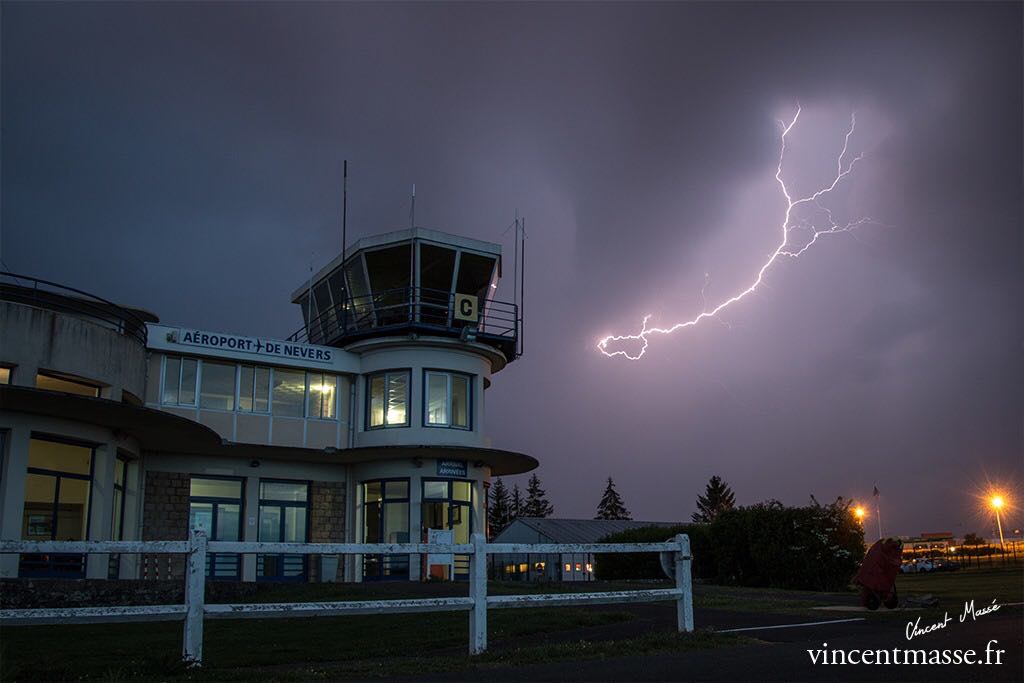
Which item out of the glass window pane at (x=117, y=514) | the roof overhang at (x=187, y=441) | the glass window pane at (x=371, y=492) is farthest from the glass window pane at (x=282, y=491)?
the glass window pane at (x=117, y=514)

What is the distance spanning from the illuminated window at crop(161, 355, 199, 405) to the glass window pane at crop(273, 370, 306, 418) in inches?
96.3

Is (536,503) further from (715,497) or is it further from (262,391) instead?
(262,391)

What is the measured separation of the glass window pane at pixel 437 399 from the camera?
28.7 metres

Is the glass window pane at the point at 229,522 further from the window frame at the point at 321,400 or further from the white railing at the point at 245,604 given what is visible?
the white railing at the point at 245,604

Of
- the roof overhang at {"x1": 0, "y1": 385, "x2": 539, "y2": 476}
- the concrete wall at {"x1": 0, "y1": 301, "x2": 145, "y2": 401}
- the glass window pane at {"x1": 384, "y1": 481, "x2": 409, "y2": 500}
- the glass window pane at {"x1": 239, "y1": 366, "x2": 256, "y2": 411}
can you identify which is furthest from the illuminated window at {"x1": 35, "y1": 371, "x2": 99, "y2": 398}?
the glass window pane at {"x1": 384, "y1": 481, "x2": 409, "y2": 500}

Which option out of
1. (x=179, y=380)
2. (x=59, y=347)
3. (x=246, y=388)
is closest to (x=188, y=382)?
(x=179, y=380)

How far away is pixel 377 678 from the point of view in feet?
22.9

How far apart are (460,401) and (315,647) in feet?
63.9

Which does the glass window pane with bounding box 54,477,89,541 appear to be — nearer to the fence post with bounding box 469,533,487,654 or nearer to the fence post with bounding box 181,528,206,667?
the fence post with bounding box 181,528,206,667

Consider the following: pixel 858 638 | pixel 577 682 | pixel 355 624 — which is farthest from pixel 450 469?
pixel 577 682

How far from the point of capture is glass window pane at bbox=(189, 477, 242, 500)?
27359mm

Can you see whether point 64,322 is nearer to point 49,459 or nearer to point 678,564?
point 49,459

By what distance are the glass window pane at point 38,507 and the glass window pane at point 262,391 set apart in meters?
8.01

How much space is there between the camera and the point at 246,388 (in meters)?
27.9
